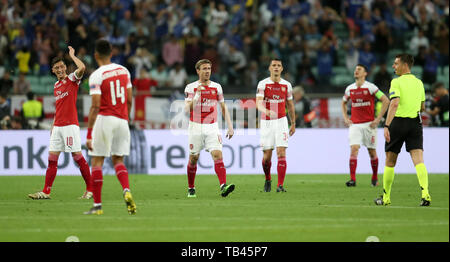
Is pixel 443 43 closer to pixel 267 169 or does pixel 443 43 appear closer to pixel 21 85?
pixel 21 85

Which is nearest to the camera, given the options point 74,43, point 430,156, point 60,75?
point 60,75

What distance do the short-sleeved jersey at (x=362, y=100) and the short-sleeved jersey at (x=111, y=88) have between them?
7.80 metres

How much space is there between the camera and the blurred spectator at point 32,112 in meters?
22.3

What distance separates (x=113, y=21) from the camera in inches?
1088

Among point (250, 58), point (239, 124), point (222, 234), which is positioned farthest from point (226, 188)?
point (250, 58)

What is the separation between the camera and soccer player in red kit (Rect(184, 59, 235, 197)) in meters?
14.3

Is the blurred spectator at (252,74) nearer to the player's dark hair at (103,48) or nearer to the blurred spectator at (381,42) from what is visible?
the blurred spectator at (381,42)

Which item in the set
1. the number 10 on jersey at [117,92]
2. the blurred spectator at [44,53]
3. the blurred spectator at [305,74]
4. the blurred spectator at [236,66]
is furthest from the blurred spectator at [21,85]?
the number 10 on jersey at [117,92]

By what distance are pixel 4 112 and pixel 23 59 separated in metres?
4.11

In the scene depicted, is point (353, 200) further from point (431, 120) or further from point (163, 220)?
point (431, 120)

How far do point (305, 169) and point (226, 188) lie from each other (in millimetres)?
8405

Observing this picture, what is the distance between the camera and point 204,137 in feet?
47.3

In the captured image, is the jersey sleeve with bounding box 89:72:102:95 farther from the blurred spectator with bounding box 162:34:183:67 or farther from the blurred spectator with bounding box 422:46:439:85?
the blurred spectator with bounding box 422:46:439:85

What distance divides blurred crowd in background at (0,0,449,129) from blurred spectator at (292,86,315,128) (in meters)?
1.68
